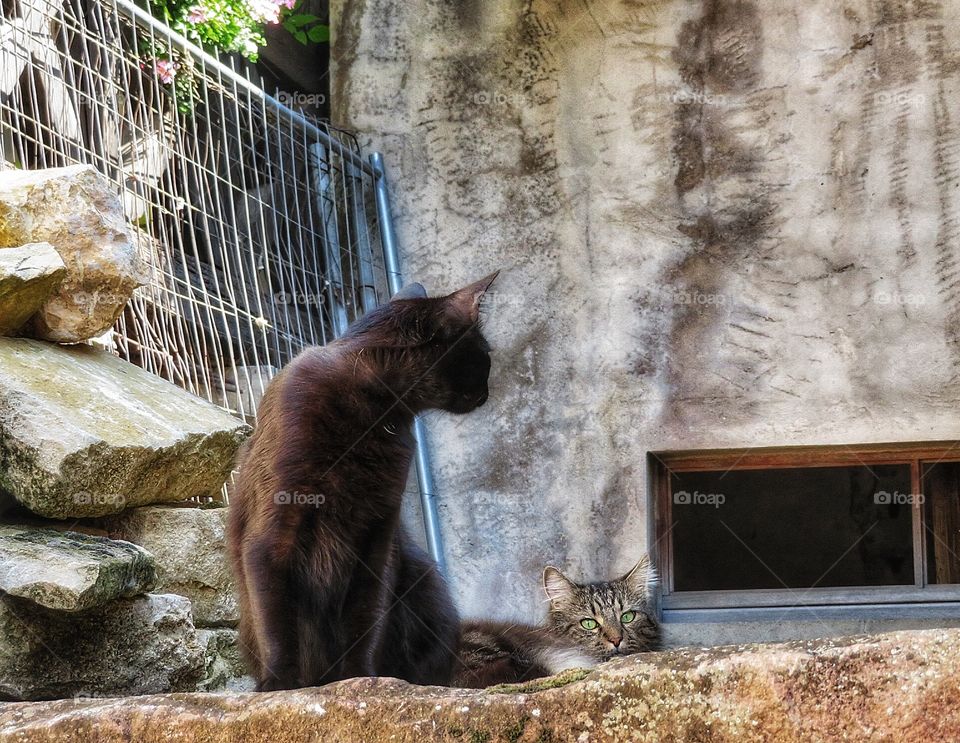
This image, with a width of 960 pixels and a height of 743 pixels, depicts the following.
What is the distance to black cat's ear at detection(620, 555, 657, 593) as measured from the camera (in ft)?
14.0

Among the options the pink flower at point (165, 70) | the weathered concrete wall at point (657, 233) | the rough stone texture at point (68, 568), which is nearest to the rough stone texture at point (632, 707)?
the rough stone texture at point (68, 568)

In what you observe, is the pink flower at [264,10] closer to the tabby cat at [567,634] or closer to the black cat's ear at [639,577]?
the tabby cat at [567,634]

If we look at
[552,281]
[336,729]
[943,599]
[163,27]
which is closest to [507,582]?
[552,281]

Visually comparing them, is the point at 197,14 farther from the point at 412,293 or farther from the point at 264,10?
the point at 412,293

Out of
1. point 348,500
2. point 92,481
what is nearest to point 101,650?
point 92,481

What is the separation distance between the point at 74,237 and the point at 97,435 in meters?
0.61

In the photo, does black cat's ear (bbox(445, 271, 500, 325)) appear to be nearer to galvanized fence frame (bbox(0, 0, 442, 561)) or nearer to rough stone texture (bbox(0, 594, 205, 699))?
rough stone texture (bbox(0, 594, 205, 699))

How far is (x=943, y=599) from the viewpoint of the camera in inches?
189

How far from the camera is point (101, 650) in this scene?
9.16 feet

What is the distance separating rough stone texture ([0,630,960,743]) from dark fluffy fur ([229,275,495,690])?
Answer: 0.78m

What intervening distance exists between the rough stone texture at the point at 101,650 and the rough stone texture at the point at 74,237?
33.9 inches

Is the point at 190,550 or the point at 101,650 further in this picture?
the point at 190,550

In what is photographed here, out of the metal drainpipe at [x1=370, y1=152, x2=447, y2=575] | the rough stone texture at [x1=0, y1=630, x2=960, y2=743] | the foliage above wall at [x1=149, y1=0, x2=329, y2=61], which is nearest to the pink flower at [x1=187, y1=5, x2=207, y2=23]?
the foliage above wall at [x1=149, y1=0, x2=329, y2=61]

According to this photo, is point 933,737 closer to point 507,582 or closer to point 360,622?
point 360,622
